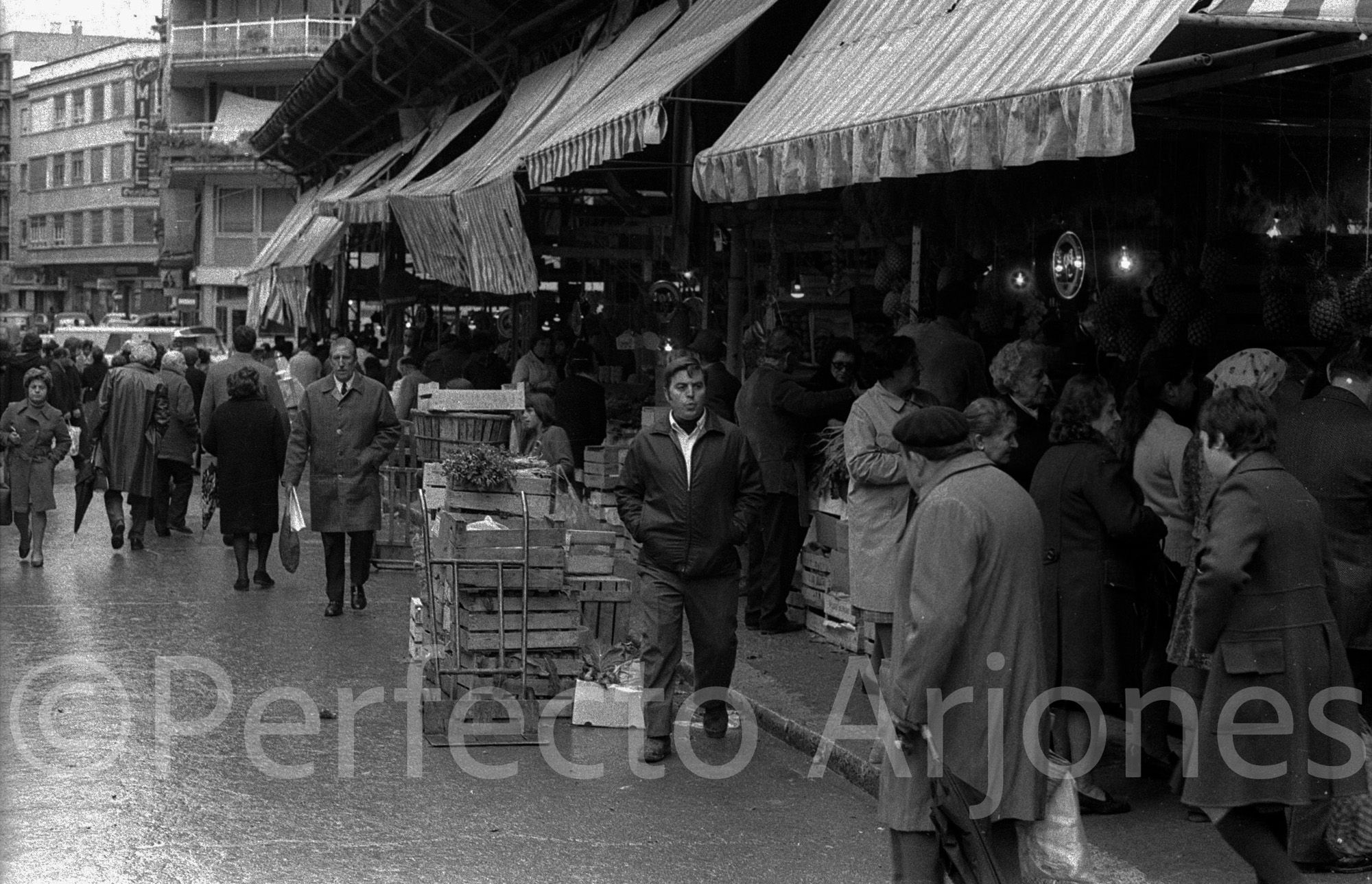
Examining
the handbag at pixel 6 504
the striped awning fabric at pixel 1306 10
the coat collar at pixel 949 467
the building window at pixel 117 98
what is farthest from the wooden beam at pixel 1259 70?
the building window at pixel 117 98

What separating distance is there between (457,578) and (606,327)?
10781mm

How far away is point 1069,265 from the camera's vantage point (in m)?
10.2

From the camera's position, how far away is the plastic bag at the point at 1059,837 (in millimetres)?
5133

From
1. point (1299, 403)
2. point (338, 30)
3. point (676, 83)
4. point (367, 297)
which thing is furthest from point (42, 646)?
point (338, 30)

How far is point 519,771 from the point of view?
25.3 ft

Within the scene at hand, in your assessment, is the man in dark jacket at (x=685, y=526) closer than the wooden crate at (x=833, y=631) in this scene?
Yes

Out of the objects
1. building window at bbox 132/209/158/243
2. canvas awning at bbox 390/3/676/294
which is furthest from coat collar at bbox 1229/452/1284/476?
building window at bbox 132/209/158/243

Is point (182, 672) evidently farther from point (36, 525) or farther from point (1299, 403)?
point (1299, 403)

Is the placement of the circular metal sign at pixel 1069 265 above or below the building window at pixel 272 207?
below

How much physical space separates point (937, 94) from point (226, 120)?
51.0 m

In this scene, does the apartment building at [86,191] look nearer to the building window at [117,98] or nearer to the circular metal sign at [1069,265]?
the building window at [117,98]

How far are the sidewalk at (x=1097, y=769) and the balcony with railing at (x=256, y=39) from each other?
48.0 m

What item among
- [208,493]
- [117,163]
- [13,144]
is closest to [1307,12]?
[208,493]

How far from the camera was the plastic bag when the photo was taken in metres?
5.13
